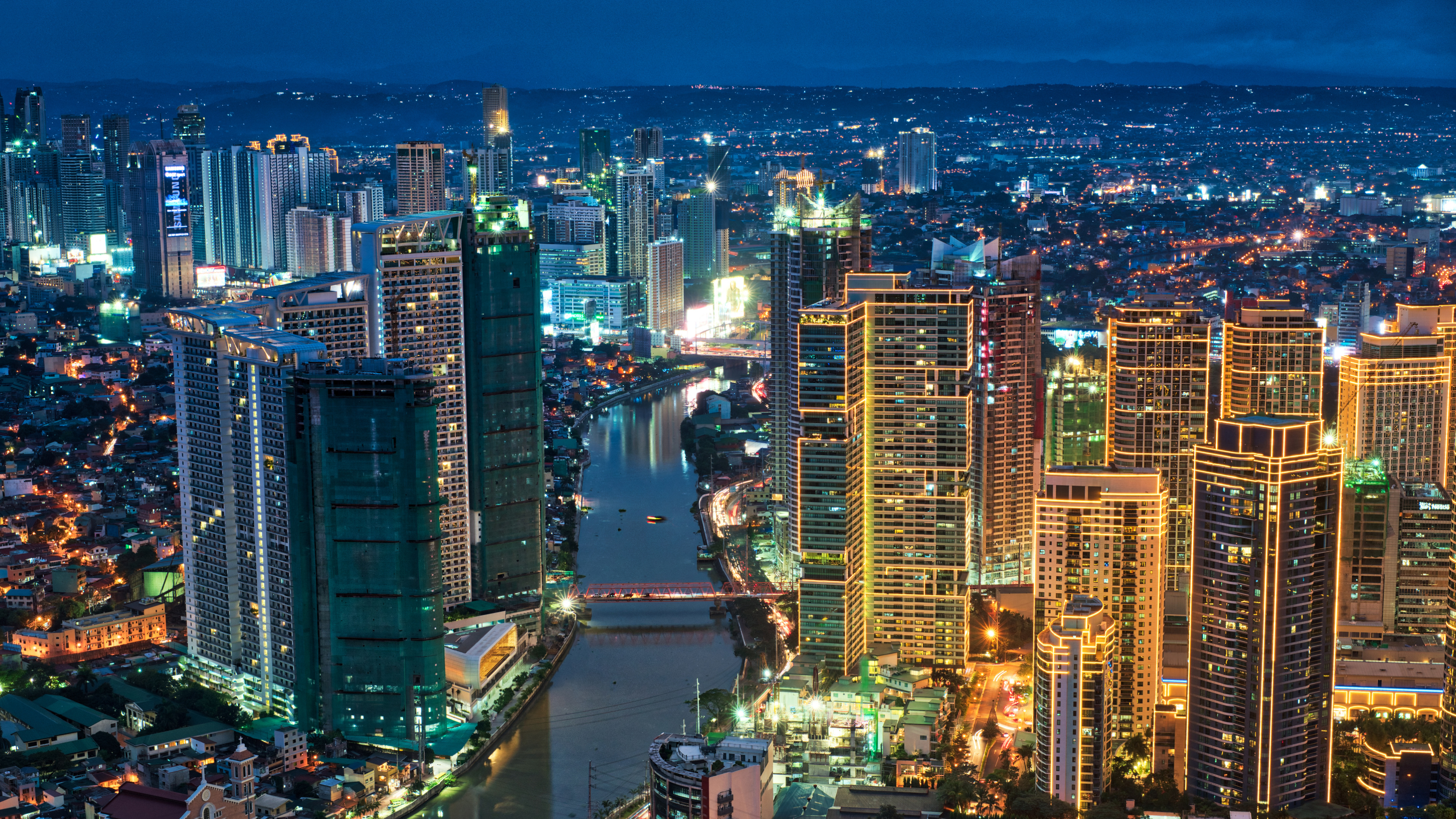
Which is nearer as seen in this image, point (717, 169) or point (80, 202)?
point (80, 202)

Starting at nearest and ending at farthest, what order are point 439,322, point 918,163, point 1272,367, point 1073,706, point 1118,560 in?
point 1073,706
point 1118,560
point 439,322
point 1272,367
point 918,163

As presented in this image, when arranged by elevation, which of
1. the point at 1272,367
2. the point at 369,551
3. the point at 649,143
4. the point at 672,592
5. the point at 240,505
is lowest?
the point at 672,592

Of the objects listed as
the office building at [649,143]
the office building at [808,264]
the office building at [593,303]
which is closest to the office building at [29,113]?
the office building at [649,143]

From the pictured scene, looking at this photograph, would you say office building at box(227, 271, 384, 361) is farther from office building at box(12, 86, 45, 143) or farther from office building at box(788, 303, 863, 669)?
office building at box(12, 86, 45, 143)

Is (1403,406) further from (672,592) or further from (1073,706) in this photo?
(1073,706)

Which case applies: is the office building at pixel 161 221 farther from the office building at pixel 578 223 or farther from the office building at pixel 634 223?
the office building at pixel 634 223

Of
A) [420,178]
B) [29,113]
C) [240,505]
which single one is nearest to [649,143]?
[29,113]

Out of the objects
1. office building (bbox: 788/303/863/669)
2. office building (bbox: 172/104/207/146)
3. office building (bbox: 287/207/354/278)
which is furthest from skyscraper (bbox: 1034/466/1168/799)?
office building (bbox: 172/104/207/146)
